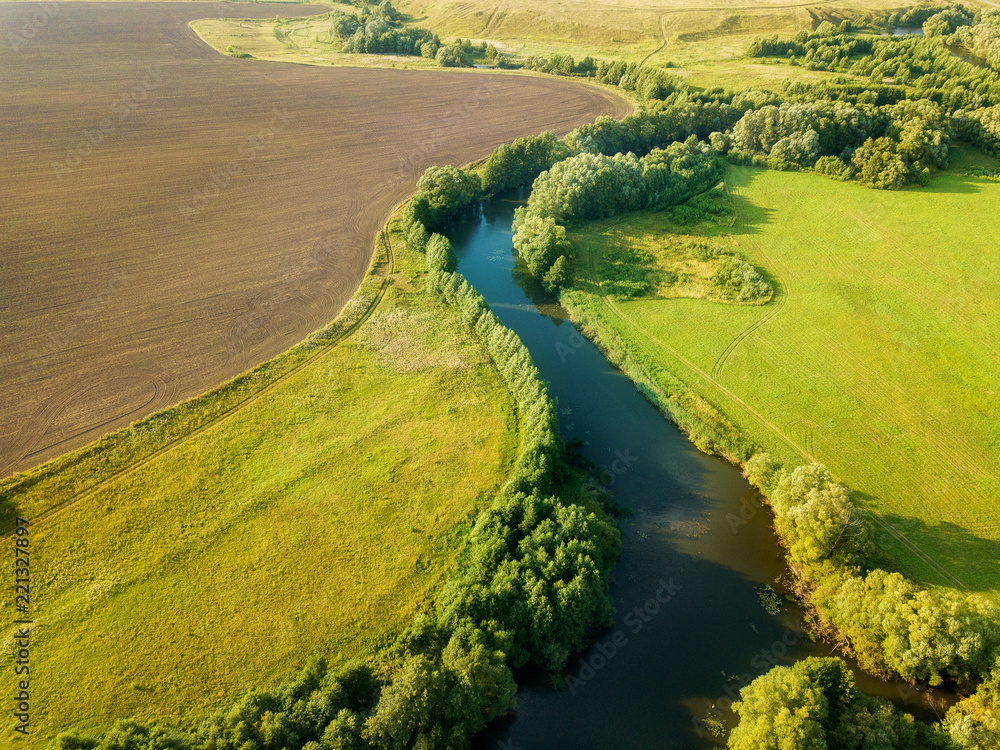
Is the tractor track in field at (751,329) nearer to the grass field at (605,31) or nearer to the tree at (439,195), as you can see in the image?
the tree at (439,195)

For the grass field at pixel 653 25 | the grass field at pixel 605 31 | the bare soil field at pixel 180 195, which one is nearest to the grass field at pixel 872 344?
the bare soil field at pixel 180 195

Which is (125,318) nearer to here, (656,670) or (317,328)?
(317,328)

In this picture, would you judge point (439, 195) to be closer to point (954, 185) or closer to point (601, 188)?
point (601, 188)

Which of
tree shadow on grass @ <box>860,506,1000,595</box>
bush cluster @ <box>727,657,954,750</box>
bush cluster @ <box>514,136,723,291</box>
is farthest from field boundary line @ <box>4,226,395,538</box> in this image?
tree shadow on grass @ <box>860,506,1000,595</box>

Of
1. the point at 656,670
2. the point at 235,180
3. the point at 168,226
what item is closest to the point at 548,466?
the point at 656,670

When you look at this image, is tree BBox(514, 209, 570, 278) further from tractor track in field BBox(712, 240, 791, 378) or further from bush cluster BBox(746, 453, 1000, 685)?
bush cluster BBox(746, 453, 1000, 685)

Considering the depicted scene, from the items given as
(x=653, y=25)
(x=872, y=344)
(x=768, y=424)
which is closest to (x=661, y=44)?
(x=653, y=25)
